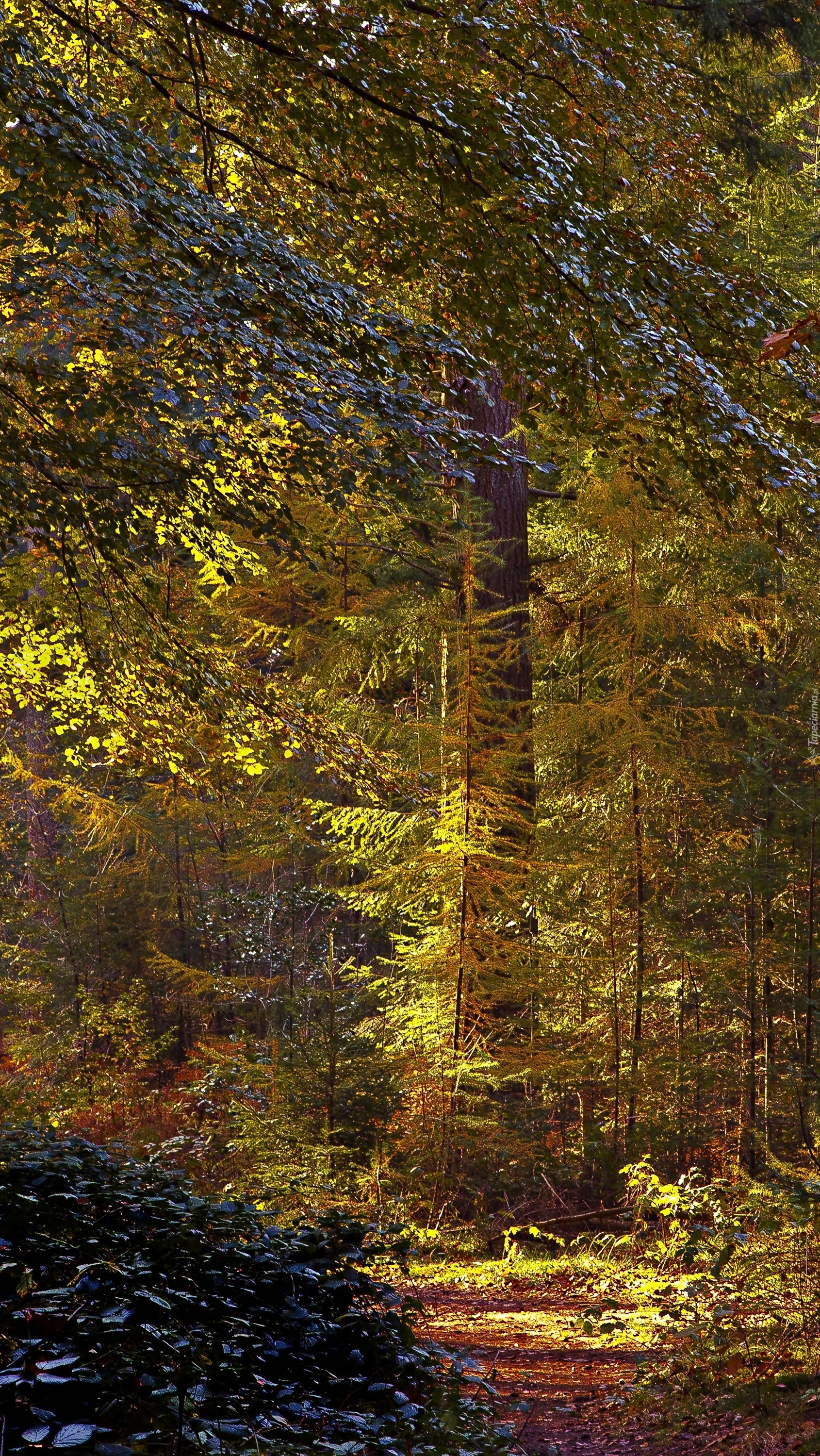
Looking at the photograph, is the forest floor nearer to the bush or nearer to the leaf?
the bush

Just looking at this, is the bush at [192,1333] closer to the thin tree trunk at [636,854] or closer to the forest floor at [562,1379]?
the forest floor at [562,1379]

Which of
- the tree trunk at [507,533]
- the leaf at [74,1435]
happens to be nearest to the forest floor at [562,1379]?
the leaf at [74,1435]

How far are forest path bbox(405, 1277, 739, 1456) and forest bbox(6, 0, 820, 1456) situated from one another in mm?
142

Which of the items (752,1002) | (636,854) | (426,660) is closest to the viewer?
(636,854)

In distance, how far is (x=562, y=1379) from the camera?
17.5 ft

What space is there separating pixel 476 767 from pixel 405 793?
568mm

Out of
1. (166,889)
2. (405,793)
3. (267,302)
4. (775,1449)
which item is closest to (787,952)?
(405,793)

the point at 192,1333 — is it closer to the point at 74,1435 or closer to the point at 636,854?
the point at 74,1435

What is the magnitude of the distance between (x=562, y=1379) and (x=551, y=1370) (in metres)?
→ 0.12

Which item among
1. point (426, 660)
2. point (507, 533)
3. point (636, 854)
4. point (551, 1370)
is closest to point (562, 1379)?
point (551, 1370)

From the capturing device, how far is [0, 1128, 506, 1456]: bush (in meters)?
2.74

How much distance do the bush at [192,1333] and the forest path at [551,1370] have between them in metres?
0.56

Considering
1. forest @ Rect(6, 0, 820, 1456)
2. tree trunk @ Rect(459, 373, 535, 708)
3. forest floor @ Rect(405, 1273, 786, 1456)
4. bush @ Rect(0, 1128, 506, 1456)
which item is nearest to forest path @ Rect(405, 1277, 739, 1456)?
forest floor @ Rect(405, 1273, 786, 1456)

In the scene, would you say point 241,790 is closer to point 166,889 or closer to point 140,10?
point 166,889
